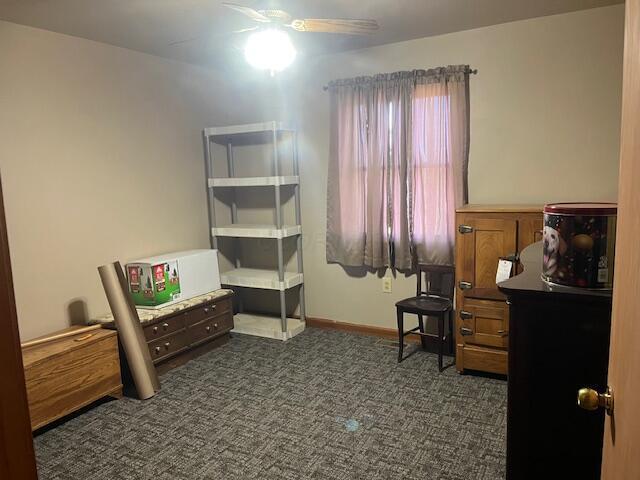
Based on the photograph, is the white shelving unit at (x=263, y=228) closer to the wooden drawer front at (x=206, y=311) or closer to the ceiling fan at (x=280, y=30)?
the wooden drawer front at (x=206, y=311)

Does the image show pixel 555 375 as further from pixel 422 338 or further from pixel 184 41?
pixel 184 41

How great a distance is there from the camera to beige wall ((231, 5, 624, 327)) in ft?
10.3

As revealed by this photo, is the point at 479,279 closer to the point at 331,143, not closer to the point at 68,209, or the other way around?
the point at 331,143

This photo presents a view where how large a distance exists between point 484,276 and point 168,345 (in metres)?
2.24

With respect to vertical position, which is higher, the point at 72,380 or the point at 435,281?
the point at 435,281

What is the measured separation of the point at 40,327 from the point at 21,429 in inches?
105

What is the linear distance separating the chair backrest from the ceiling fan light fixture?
1890 mm

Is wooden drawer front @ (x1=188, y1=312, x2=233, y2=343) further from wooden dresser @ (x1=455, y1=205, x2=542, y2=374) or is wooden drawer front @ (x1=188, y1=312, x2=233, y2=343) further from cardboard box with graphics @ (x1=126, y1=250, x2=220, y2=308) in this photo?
wooden dresser @ (x1=455, y1=205, x2=542, y2=374)

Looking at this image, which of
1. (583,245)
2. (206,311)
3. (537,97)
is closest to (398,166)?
(537,97)

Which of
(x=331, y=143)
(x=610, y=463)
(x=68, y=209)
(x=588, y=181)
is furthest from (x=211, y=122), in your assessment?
(x=610, y=463)

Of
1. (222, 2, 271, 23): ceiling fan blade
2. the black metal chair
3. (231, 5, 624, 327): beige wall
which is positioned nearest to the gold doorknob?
(222, 2, 271, 23): ceiling fan blade

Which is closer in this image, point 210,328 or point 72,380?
point 72,380

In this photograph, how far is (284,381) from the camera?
129 inches

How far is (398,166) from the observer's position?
3789 mm
